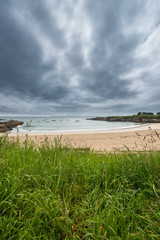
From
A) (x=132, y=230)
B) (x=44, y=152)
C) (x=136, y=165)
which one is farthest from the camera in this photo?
(x=44, y=152)

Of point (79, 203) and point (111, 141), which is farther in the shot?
point (111, 141)

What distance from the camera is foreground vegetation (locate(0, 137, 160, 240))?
1.24 metres

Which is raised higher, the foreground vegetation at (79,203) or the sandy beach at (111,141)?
the foreground vegetation at (79,203)

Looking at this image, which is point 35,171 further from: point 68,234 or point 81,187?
point 68,234

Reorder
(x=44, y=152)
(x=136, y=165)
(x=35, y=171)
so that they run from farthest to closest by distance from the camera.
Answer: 1. (x=44, y=152)
2. (x=136, y=165)
3. (x=35, y=171)

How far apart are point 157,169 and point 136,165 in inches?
13.0

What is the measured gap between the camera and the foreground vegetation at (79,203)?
48.8 inches

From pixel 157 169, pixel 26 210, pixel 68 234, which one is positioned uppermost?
pixel 157 169

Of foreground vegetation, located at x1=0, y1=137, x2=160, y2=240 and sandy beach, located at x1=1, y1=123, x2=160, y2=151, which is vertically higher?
foreground vegetation, located at x1=0, y1=137, x2=160, y2=240

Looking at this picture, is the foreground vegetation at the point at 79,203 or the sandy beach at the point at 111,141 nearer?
the foreground vegetation at the point at 79,203

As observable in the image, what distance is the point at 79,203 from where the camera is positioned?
1718 millimetres

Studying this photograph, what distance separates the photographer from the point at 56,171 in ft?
7.27

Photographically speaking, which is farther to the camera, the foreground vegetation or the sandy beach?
the sandy beach

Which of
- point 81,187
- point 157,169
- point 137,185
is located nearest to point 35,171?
point 81,187
